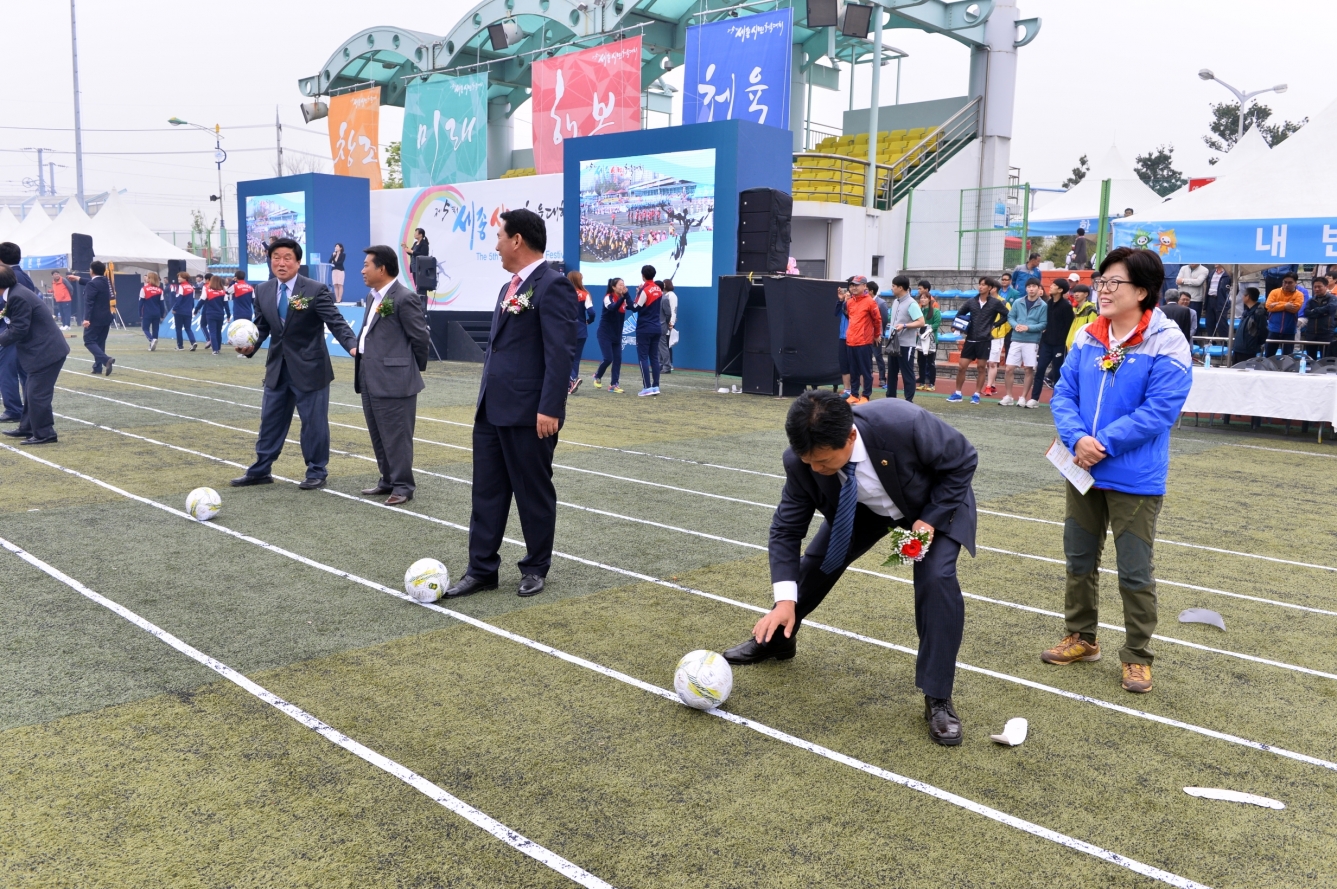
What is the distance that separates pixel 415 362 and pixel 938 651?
5181 mm

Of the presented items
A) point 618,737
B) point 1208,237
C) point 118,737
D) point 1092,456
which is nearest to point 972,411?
point 1208,237

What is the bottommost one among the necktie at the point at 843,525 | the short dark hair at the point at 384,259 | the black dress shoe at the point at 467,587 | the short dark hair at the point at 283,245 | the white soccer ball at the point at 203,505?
the black dress shoe at the point at 467,587

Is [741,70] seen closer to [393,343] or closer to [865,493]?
[393,343]

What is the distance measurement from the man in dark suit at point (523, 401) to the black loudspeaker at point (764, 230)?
1116 cm

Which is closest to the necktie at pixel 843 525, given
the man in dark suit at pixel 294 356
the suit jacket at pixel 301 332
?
the man in dark suit at pixel 294 356

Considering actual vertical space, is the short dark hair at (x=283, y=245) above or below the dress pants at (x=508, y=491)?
above

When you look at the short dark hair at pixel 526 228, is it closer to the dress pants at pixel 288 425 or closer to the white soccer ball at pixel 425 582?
the white soccer ball at pixel 425 582

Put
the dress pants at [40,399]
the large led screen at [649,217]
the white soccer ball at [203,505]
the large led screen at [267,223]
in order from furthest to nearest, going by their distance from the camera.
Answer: the large led screen at [267,223], the large led screen at [649,217], the dress pants at [40,399], the white soccer ball at [203,505]

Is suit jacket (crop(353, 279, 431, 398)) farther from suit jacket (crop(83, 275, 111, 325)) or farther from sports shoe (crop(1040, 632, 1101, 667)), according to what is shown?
suit jacket (crop(83, 275, 111, 325))

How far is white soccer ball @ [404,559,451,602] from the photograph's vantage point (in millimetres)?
5266

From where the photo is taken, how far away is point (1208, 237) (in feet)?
41.4

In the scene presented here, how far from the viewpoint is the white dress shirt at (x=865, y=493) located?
3.66m

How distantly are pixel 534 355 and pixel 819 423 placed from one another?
2401 millimetres

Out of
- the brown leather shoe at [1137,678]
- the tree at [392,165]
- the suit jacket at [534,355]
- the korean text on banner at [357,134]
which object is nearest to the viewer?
the brown leather shoe at [1137,678]
